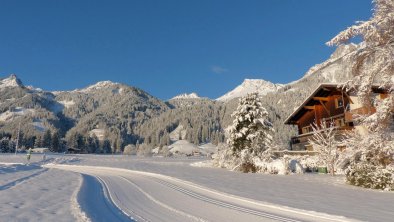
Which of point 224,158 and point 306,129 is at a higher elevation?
point 306,129

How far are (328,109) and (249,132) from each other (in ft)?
41.3

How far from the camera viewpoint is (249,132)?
36281 mm

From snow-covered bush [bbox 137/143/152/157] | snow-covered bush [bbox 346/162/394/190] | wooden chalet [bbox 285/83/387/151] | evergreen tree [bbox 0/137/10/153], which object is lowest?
snow-covered bush [bbox 346/162/394/190]

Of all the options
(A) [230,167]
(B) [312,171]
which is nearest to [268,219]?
(B) [312,171]

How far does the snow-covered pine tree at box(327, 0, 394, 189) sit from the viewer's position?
721 inches

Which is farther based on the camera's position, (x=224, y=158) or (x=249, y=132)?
(x=224, y=158)

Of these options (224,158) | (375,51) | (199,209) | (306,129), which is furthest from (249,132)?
(199,209)

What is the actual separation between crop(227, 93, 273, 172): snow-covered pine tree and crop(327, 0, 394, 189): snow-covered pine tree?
48.7 feet

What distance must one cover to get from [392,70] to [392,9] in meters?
3.42

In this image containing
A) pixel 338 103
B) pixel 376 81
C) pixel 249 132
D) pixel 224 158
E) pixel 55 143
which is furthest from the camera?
pixel 55 143

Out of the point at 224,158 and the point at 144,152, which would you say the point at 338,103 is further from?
the point at 144,152

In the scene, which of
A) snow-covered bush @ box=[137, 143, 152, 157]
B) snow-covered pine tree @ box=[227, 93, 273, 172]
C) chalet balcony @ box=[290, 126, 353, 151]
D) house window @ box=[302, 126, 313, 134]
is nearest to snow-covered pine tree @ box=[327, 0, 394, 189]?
snow-covered pine tree @ box=[227, 93, 273, 172]

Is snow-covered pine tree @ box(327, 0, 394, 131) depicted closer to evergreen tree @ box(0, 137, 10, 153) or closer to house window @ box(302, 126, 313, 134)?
house window @ box(302, 126, 313, 134)

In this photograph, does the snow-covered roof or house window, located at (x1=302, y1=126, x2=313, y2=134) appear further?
house window, located at (x1=302, y1=126, x2=313, y2=134)
